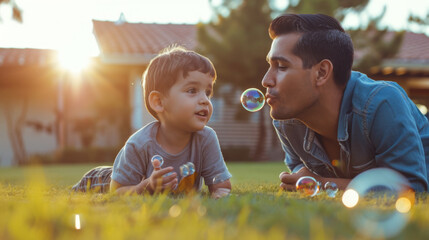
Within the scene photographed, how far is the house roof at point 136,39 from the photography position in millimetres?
13656

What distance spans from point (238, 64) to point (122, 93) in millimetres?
4353

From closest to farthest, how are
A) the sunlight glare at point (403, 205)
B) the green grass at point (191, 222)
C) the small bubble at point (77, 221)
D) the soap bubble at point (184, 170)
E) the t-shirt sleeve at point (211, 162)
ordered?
the green grass at point (191, 222) → the small bubble at point (77, 221) → the sunlight glare at point (403, 205) → the soap bubble at point (184, 170) → the t-shirt sleeve at point (211, 162)

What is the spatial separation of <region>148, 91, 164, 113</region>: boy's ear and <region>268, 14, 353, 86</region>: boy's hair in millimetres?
939

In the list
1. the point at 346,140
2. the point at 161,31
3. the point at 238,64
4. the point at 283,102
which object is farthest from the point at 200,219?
the point at 161,31

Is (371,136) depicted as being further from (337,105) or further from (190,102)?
(190,102)

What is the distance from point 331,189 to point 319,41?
1.02 metres

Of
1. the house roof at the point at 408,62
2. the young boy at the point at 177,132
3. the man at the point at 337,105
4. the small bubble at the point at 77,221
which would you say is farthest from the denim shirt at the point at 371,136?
the house roof at the point at 408,62

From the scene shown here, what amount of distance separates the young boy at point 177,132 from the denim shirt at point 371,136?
0.66 metres

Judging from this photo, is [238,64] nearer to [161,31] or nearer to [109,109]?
[109,109]

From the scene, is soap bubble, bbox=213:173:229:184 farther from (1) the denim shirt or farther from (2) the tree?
(2) the tree

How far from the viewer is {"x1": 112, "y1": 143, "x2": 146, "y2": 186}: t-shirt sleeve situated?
10.6 ft

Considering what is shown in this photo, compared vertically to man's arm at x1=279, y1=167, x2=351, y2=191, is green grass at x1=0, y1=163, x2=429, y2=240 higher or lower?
higher

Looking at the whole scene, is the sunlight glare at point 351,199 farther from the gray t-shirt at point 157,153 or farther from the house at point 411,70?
the house at point 411,70

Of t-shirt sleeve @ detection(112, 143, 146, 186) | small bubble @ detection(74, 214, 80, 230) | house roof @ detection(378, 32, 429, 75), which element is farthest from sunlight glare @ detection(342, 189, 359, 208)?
house roof @ detection(378, 32, 429, 75)
